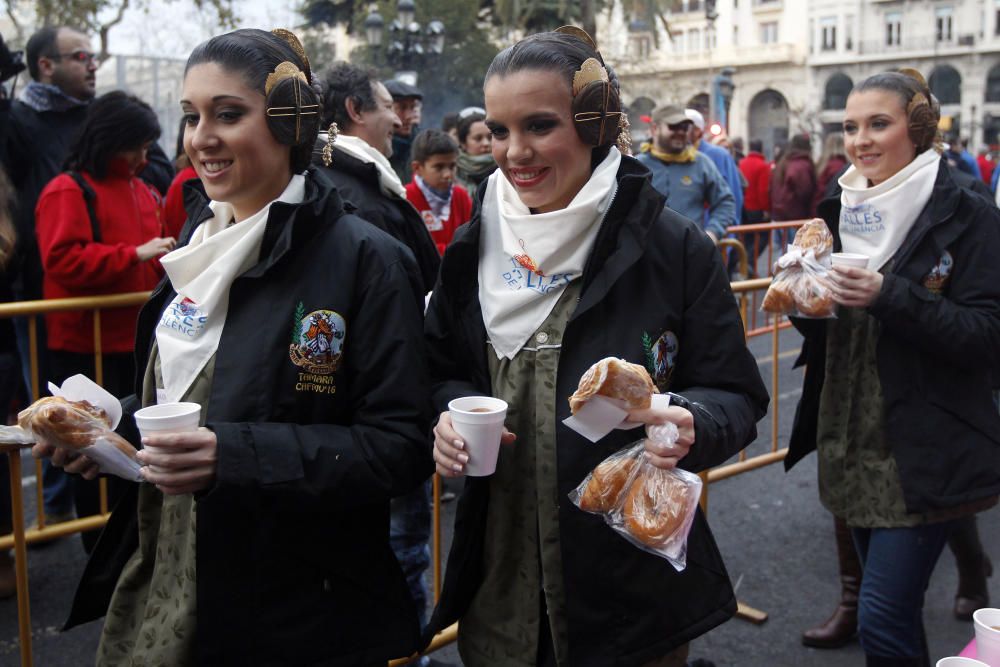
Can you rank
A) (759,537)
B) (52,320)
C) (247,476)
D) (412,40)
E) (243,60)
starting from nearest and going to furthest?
(247,476) → (243,60) → (52,320) → (759,537) → (412,40)

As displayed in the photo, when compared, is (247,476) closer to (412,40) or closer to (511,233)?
(511,233)

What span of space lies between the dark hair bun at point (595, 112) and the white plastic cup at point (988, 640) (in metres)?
1.28

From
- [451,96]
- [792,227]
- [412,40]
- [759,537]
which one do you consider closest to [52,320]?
[759,537]

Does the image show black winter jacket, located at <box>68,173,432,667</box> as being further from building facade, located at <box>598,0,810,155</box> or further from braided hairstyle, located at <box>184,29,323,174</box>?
building facade, located at <box>598,0,810,155</box>

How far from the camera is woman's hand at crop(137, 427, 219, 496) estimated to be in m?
1.85

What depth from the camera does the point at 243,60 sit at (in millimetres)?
2090

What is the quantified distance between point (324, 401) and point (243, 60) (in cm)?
78

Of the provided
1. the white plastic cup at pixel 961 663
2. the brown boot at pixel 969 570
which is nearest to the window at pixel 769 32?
the brown boot at pixel 969 570

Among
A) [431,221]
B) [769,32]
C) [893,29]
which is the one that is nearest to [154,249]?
[431,221]

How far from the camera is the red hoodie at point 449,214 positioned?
616cm

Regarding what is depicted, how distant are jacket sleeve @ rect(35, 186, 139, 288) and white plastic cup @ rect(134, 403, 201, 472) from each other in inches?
113

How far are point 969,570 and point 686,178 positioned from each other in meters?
4.36

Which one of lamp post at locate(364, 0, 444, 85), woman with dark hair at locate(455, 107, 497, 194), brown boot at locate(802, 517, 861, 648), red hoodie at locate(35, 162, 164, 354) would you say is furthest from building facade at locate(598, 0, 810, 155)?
brown boot at locate(802, 517, 861, 648)

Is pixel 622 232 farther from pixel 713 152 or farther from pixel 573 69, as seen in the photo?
pixel 713 152
